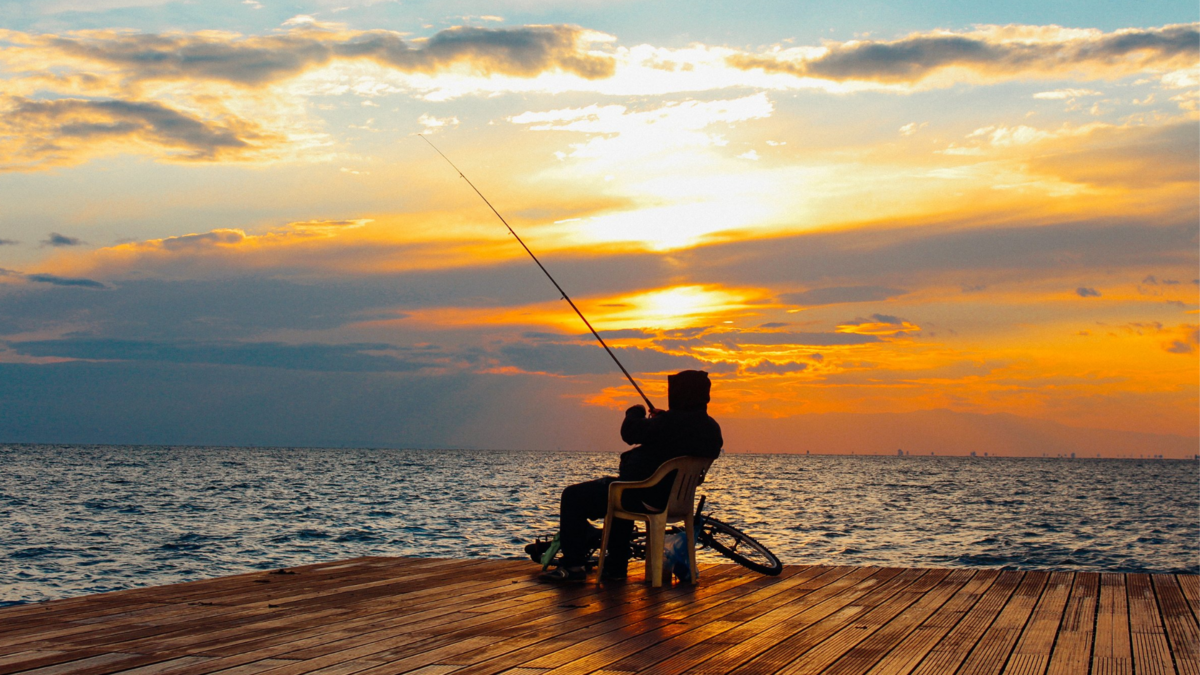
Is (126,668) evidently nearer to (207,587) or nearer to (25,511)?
(207,587)

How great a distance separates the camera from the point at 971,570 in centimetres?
652

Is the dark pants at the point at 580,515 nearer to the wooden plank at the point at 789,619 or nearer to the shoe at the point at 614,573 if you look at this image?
the shoe at the point at 614,573

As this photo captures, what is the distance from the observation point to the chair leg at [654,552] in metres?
5.62

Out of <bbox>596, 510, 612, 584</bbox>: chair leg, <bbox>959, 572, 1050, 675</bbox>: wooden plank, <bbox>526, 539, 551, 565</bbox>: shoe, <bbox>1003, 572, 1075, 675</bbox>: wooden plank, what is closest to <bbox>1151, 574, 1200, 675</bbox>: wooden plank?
<bbox>1003, 572, 1075, 675</bbox>: wooden plank

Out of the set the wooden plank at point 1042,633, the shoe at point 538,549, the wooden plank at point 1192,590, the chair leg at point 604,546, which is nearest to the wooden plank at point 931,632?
the wooden plank at point 1042,633

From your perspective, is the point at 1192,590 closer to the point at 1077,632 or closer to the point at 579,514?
the point at 1077,632

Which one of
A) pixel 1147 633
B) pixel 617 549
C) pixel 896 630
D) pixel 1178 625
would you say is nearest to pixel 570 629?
pixel 896 630

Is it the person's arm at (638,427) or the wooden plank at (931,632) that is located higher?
the person's arm at (638,427)

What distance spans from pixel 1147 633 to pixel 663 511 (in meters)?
2.41

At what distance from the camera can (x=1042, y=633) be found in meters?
4.17

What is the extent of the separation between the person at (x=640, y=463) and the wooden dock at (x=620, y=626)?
0.26 m

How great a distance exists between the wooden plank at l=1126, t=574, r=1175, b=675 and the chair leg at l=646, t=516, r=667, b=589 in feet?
7.86

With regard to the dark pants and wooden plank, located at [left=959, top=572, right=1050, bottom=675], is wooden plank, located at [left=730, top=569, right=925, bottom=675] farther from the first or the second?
the dark pants

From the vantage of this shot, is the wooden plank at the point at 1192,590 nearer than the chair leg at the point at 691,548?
Yes
